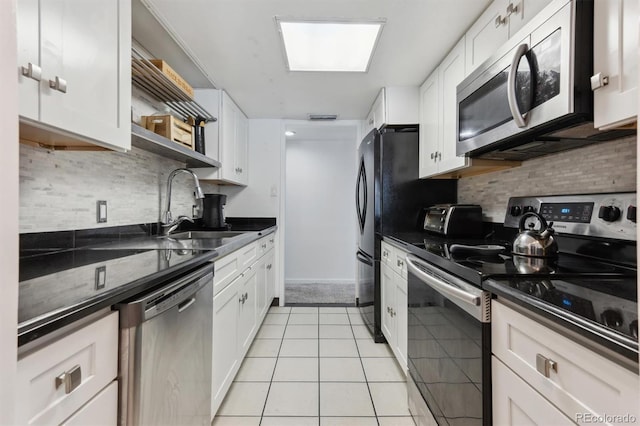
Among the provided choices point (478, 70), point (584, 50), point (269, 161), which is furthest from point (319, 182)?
point (584, 50)

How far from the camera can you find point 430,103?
2043 millimetres

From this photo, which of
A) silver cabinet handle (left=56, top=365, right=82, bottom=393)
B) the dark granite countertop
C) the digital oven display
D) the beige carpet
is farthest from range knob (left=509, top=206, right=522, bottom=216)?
the beige carpet

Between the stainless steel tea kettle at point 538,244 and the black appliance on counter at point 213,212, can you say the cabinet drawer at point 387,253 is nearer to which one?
the stainless steel tea kettle at point 538,244

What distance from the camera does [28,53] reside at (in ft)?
2.42

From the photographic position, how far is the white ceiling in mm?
1390

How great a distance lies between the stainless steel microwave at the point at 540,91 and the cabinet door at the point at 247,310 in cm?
160

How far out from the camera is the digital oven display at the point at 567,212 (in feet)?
3.61

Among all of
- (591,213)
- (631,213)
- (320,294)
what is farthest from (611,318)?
(320,294)

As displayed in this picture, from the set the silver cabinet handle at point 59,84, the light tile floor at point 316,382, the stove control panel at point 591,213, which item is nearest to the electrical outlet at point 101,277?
the silver cabinet handle at point 59,84

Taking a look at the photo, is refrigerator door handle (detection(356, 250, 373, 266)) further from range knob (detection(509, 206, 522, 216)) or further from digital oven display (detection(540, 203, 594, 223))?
digital oven display (detection(540, 203, 594, 223))

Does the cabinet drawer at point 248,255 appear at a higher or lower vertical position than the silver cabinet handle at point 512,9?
lower

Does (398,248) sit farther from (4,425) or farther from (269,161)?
(269,161)

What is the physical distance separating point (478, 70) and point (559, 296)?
3.78ft

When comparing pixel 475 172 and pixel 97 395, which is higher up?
pixel 475 172
